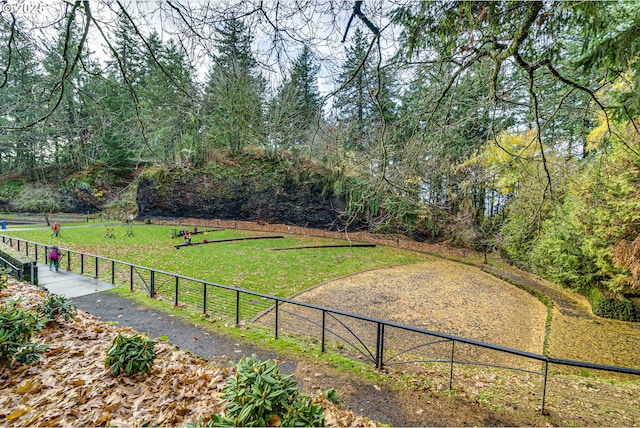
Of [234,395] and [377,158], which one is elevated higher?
[377,158]

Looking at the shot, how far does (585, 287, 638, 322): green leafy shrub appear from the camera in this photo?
345 inches

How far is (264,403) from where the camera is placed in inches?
84.4

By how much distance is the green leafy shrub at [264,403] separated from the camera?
2094 millimetres

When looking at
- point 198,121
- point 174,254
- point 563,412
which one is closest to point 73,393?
point 198,121

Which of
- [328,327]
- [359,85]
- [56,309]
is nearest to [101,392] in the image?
[56,309]

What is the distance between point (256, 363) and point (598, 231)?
11.6 metres

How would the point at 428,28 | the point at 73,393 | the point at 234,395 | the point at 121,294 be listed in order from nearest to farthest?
the point at 234,395 < the point at 73,393 < the point at 428,28 < the point at 121,294

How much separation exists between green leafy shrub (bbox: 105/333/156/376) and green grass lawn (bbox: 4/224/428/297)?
6.02 metres

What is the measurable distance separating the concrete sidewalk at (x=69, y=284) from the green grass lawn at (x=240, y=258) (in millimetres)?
2737

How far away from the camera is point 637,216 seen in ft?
24.3

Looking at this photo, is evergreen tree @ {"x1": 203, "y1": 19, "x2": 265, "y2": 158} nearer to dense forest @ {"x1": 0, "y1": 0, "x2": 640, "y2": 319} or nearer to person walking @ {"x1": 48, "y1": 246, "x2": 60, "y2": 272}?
dense forest @ {"x1": 0, "y1": 0, "x2": 640, "y2": 319}

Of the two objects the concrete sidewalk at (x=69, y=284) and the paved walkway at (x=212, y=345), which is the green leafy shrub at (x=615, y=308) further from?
the concrete sidewalk at (x=69, y=284)

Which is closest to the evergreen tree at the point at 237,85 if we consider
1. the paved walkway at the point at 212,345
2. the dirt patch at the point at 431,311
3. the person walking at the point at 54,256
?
the paved walkway at the point at 212,345

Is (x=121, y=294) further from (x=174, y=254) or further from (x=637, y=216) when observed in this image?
(x=637, y=216)
